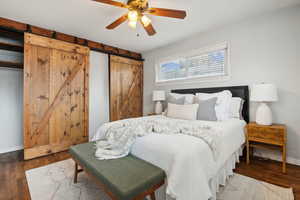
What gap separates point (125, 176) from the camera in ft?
3.65

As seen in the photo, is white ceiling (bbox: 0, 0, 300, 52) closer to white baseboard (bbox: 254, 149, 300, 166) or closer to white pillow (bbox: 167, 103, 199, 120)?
white pillow (bbox: 167, 103, 199, 120)

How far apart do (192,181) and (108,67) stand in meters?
3.49

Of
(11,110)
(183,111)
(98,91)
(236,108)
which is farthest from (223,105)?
(11,110)

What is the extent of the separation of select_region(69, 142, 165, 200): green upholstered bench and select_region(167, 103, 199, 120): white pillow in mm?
1371

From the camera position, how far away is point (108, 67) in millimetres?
3861

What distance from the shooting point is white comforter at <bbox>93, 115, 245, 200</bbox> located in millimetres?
1126

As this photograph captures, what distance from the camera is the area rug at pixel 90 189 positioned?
5.06 ft

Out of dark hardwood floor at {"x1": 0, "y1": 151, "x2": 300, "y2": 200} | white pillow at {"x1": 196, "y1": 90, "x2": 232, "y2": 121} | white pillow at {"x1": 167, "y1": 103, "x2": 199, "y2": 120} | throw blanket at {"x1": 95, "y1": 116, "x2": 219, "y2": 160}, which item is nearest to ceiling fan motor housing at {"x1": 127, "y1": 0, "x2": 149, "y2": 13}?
throw blanket at {"x1": 95, "y1": 116, "x2": 219, "y2": 160}

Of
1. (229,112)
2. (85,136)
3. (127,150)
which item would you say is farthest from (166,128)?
(85,136)

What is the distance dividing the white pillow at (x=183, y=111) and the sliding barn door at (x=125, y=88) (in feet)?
5.85

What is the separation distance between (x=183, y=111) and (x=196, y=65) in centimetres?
140

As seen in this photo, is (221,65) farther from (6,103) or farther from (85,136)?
(6,103)

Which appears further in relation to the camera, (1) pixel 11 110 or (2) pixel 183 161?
(1) pixel 11 110

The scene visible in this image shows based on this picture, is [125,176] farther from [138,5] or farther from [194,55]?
[194,55]
